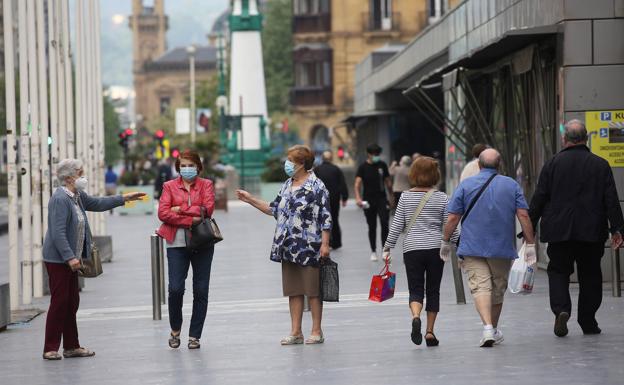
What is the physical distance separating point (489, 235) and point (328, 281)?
1.41 meters

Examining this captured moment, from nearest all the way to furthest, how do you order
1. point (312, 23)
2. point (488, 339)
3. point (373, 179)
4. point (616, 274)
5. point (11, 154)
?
point (488, 339), point (616, 274), point (11, 154), point (373, 179), point (312, 23)

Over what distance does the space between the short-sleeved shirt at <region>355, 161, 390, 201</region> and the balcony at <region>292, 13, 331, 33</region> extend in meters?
65.9

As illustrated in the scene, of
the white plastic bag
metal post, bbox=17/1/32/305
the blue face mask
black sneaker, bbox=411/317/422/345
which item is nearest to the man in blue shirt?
the white plastic bag

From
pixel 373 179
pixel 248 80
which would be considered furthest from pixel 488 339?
pixel 248 80

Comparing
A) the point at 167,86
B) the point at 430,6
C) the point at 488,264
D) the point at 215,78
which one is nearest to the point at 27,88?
the point at 488,264

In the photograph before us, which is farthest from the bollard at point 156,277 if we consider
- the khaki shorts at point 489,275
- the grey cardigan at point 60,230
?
the khaki shorts at point 489,275

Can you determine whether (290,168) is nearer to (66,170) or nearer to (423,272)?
(423,272)

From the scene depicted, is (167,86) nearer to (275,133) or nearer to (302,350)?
(275,133)

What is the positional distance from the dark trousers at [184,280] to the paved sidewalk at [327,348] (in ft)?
0.89

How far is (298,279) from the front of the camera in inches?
507

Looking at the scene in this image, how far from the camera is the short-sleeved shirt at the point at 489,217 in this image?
12320mm

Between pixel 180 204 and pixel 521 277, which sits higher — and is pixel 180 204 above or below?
above

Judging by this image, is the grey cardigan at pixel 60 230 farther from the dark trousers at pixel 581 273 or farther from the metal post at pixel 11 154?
the metal post at pixel 11 154

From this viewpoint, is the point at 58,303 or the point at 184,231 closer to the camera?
the point at 58,303
